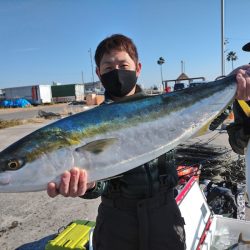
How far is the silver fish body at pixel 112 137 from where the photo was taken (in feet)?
6.10

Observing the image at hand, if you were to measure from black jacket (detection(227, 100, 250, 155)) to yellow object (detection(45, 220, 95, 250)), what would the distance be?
2244 millimetres

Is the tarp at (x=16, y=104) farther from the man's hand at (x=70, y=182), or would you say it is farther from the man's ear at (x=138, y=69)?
the man's hand at (x=70, y=182)

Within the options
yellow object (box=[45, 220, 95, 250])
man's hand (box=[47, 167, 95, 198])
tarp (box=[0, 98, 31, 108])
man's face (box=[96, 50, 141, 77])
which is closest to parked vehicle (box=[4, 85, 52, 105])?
tarp (box=[0, 98, 31, 108])

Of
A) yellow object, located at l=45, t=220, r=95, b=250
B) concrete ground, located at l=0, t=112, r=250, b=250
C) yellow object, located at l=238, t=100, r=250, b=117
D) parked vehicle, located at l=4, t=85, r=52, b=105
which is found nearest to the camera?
yellow object, located at l=238, t=100, r=250, b=117

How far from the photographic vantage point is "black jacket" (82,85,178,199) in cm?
245

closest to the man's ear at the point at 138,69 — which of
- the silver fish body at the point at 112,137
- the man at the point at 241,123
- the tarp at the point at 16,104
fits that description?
the silver fish body at the point at 112,137

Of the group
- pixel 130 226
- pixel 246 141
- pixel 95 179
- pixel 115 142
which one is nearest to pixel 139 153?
pixel 115 142

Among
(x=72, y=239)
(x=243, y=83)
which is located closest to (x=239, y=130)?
(x=243, y=83)

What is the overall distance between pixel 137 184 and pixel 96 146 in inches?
25.6

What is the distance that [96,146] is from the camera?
1936 mm

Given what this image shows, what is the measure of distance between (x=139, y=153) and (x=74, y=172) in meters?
0.41

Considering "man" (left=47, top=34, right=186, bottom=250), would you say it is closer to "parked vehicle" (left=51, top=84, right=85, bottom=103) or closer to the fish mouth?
the fish mouth

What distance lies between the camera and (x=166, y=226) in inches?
98.0

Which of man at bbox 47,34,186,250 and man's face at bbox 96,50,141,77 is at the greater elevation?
man's face at bbox 96,50,141,77
